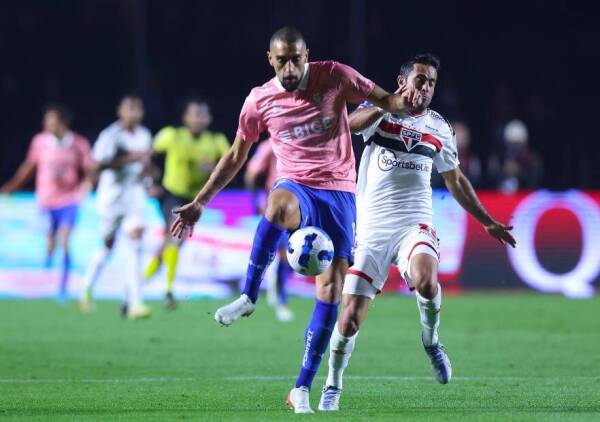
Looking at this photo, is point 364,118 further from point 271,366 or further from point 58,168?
point 58,168

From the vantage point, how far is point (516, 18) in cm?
2295

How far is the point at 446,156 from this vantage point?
8164 millimetres

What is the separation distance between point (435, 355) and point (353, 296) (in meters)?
0.68

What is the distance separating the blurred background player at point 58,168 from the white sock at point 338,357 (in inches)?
412

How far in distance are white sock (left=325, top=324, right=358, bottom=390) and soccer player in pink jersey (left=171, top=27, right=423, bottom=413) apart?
12cm

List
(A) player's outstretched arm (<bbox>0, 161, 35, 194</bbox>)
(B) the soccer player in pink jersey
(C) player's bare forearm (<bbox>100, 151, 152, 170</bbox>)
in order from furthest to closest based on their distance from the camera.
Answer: (A) player's outstretched arm (<bbox>0, 161, 35, 194</bbox>)
(C) player's bare forearm (<bbox>100, 151, 152, 170</bbox>)
(B) the soccer player in pink jersey

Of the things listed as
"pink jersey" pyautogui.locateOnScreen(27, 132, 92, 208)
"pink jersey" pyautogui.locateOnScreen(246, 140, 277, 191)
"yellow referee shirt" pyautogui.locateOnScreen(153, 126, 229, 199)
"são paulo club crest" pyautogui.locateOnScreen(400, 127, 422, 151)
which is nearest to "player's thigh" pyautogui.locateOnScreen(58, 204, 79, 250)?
"pink jersey" pyautogui.locateOnScreen(27, 132, 92, 208)

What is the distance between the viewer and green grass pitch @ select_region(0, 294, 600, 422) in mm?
7625

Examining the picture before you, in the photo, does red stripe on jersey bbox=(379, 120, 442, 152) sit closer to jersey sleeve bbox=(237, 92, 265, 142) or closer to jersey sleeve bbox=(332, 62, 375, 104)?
jersey sleeve bbox=(332, 62, 375, 104)

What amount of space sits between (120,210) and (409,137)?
7.88 m

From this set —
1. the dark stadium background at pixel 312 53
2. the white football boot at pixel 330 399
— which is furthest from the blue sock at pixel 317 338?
the dark stadium background at pixel 312 53

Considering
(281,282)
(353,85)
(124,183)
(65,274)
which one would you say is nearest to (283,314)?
(281,282)

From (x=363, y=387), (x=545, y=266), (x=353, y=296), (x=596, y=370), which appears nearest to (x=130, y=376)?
(x=363, y=387)

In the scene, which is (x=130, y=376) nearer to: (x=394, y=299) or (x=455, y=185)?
(x=455, y=185)
